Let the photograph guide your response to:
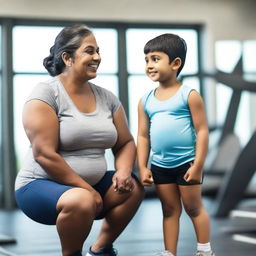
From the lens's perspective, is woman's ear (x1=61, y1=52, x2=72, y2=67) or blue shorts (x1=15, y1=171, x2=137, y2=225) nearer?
blue shorts (x1=15, y1=171, x2=137, y2=225)

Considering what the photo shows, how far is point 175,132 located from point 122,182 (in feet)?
0.89

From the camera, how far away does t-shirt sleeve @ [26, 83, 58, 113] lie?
2160 millimetres

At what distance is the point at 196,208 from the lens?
7.27ft

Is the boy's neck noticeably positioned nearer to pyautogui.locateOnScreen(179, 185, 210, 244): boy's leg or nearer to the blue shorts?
pyautogui.locateOnScreen(179, 185, 210, 244): boy's leg

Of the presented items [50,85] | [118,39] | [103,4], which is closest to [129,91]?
[118,39]

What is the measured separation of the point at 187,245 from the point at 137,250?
31 cm

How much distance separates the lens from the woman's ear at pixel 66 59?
7.30ft

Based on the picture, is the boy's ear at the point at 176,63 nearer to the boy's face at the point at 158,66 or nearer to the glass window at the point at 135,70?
the boy's face at the point at 158,66

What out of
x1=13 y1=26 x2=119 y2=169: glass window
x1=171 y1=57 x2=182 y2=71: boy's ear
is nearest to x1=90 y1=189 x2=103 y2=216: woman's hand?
x1=171 y1=57 x2=182 y2=71: boy's ear

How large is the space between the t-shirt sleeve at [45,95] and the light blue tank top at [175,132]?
393mm

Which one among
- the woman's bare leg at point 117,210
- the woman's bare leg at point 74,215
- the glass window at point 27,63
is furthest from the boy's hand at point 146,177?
the glass window at point 27,63

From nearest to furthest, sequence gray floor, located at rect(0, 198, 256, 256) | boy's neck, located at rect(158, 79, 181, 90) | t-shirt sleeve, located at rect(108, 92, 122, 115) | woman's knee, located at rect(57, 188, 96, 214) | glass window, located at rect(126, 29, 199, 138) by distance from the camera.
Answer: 1. woman's knee, located at rect(57, 188, 96, 214)
2. boy's neck, located at rect(158, 79, 181, 90)
3. t-shirt sleeve, located at rect(108, 92, 122, 115)
4. gray floor, located at rect(0, 198, 256, 256)
5. glass window, located at rect(126, 29, 199, 138)

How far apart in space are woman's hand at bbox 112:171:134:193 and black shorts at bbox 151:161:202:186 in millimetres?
98

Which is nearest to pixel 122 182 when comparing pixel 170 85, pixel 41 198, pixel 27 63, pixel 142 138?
pixel 142 138
